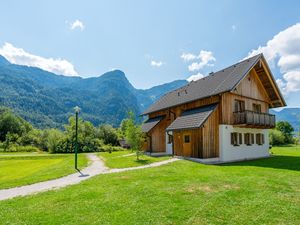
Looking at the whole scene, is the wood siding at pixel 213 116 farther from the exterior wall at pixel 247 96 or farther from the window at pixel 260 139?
the window at pixel 260 139

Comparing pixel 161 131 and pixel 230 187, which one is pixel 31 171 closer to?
pixel 161 131

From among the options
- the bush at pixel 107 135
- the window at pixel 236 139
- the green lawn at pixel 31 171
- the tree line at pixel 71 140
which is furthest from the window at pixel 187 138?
the bush at pixel 107 135

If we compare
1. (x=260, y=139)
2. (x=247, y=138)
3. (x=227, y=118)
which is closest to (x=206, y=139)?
(x=227, y=118)

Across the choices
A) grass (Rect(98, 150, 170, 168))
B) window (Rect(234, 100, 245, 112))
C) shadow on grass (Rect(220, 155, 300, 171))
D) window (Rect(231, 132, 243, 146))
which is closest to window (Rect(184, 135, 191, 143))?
grass (Rect(98, 150, 170, 168))

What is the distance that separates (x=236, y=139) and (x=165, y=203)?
49.8 ft

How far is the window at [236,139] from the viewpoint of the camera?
20422 mm

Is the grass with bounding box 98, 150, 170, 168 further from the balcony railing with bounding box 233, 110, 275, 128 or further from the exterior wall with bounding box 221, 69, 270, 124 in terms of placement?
the balcony railing with bounding box 233, 110, 275, 128

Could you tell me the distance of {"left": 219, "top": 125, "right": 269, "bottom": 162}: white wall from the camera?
19438 millimetres

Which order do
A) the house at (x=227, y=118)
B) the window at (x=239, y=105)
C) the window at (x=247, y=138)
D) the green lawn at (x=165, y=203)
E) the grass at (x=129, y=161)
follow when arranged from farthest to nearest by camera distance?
the window at (x=247, y=138) → the window at (x=239, y=105) → the house at (x=227, y=118) → the grass at (x=129, y=161) → the green lawn at (x=165, y=203)

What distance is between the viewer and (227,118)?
1994 cm

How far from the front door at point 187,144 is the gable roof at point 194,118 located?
922 millimetres

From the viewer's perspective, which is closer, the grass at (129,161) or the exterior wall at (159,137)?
the grass at (129,161)

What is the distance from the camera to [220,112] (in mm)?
19625

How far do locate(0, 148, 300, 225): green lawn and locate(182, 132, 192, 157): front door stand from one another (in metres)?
8.71
